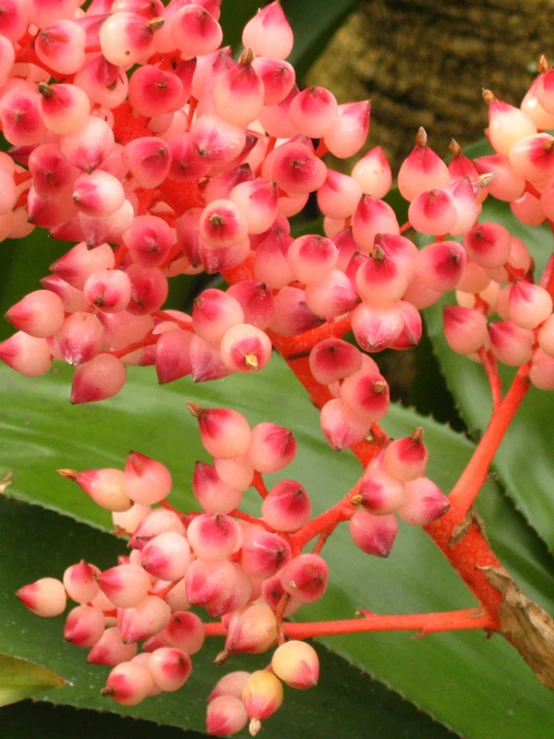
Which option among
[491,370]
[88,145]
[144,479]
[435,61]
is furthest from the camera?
[435,61]

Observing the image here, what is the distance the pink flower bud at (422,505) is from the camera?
0.51 m

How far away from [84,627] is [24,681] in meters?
0.05

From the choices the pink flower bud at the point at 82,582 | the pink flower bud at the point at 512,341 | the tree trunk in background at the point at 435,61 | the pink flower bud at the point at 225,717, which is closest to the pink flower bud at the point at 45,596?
the pink flower bud at the point at 82,582

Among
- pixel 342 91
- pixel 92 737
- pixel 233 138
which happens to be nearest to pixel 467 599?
pixel 92 737

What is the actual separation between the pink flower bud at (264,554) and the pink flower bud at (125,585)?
0.21 feet

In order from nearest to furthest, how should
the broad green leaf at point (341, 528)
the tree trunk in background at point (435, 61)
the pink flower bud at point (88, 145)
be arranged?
the pink flower bud at point (88, 145) → the broad green leaf at point (341, 528) → the tree trunk in background at point (435, 61)

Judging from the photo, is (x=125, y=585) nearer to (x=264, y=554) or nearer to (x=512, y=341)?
(x=264, y=554)

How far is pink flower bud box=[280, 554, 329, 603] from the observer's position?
20.1 inches

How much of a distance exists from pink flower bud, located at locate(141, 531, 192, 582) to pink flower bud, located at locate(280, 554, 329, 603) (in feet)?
0.19

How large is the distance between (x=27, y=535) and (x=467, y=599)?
400 mm

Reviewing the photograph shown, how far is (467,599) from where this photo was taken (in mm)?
785

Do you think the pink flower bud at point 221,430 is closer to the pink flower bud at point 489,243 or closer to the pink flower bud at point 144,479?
the pink flower bud at point 144,479

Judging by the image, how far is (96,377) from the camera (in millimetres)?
517

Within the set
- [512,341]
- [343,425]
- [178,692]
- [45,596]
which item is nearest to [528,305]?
[512,341]
